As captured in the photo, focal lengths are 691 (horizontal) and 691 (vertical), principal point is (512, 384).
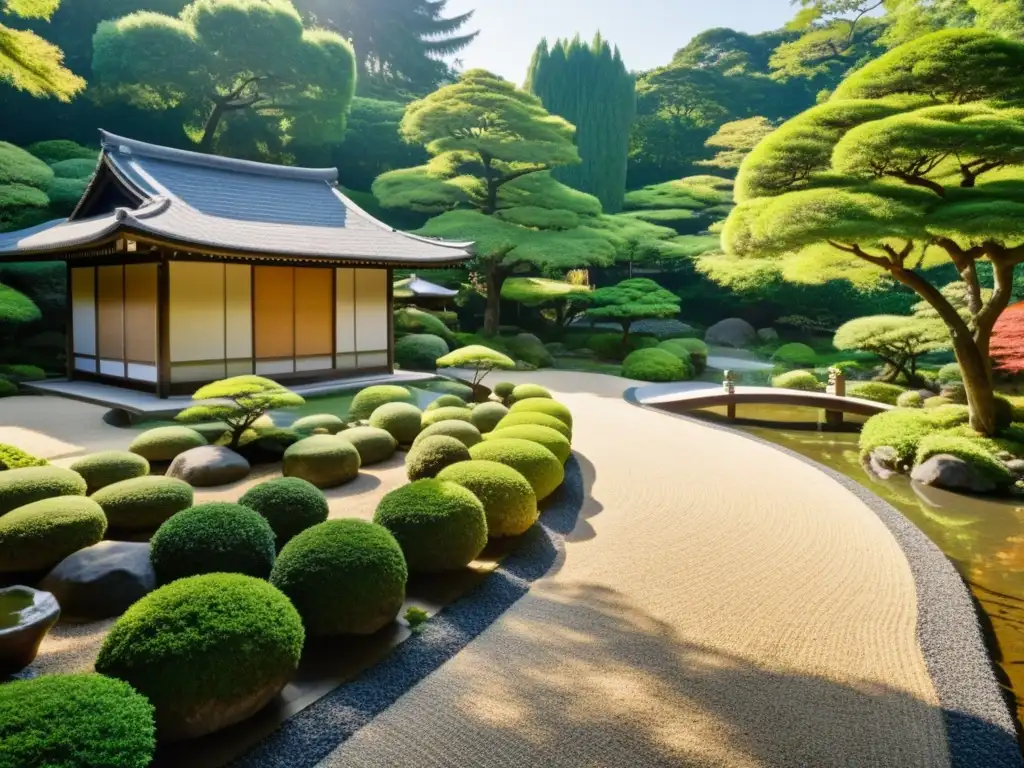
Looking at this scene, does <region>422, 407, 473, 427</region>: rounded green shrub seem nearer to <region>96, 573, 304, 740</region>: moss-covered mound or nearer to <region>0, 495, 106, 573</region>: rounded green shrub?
<region>0, 495, 106, 573</region>: rounded green shrub

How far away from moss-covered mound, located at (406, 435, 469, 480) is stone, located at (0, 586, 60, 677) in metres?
3.17

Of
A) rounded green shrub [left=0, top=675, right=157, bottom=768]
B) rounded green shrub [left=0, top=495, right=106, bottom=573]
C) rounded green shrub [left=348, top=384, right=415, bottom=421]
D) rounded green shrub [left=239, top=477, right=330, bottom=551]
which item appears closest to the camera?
rounded green shrub [left=0, top=675, right=157, bottom=768]

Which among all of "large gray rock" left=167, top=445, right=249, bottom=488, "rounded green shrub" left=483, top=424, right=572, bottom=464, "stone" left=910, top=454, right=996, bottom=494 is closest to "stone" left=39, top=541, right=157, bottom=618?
"large gray rock" left=167, top=445, right=249, bottom=488

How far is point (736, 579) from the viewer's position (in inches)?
187

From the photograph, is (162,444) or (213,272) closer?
(162,444)

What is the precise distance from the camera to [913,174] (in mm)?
8992

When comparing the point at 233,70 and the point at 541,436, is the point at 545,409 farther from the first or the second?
the point at 233,70

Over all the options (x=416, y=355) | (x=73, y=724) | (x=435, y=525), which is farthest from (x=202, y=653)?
(x=416, y=355)

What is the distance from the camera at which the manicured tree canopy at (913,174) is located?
25.7ft

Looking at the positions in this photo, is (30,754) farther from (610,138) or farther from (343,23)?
(343,23)

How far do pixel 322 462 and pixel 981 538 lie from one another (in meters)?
6.57

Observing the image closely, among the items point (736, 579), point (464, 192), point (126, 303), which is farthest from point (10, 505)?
point (464, 192)

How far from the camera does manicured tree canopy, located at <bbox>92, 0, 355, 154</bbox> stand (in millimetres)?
19547

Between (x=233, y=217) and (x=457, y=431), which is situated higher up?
(x=233, y=217)
